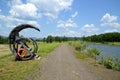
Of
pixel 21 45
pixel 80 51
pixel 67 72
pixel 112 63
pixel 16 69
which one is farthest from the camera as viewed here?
pixel 80 51

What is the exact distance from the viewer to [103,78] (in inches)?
504

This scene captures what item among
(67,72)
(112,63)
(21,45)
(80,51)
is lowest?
(80,51)

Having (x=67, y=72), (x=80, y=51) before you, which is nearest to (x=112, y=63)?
(x=67, y=72)

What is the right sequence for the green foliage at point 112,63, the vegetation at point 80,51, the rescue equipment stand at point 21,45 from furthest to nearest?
the vegetation at point 80,51 < the rescue equipment stand at point 21,45 < the green foliage at point 112,63

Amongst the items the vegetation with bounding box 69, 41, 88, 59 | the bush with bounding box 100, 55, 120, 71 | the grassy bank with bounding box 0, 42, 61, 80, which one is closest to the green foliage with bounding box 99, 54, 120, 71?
the bush with bounding box 100, 55, 120, 71

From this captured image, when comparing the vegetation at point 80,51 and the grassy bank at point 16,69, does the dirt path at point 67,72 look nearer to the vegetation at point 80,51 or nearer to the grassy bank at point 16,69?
the grassy bank at point 16,69

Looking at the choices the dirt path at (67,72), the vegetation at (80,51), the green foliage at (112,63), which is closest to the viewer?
the dirt path at (67,72)

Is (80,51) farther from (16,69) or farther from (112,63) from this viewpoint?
(16,69)

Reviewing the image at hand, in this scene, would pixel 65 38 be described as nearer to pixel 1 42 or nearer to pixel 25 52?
pixel 1 42

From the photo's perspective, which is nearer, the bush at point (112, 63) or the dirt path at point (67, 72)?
the dirt path at point (67, 72)

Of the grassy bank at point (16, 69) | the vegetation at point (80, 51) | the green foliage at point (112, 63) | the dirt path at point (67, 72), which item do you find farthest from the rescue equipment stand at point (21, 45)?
the green foliage at point (112, 63)

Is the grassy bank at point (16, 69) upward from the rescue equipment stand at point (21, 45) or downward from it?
downward

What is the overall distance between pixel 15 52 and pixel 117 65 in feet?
36.4

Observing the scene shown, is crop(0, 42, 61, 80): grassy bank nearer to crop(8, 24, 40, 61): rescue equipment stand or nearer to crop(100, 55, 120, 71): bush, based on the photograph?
crop(8, 24, 40, 61): rescue equipment stand
